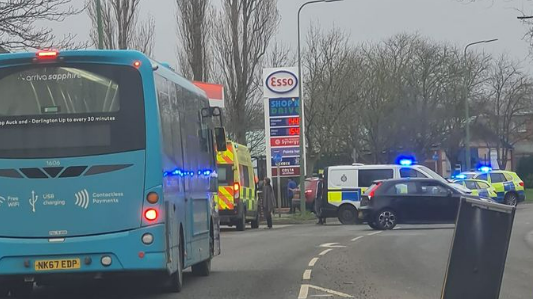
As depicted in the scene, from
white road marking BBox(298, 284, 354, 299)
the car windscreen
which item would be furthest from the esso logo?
the car windscreen

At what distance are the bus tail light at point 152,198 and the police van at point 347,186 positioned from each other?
21594mm

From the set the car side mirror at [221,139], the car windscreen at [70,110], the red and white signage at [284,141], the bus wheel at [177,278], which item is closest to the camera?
the car windscreen at [70,110]

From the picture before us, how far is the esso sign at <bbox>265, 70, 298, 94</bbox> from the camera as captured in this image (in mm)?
36406

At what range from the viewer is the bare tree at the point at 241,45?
45750mm

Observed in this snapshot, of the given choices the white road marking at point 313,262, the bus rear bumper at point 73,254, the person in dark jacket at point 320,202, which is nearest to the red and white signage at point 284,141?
the person in dark jacket at point 320,202

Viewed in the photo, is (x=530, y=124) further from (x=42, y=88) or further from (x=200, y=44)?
(x=42, y=88)

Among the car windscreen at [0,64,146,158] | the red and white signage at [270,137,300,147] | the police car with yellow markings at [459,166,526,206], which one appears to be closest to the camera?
the car windscreen at [0,64,146,158]

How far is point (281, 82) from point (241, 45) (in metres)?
9.89

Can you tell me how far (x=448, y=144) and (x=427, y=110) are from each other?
14.7 ft

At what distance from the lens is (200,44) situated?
45.6 metres

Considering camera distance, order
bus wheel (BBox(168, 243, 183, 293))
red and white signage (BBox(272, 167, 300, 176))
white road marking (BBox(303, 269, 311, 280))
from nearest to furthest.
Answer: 1. bus wheel (BBox(168, 243, 183, 293))
2. white road marking (BBox(303, 269, 311, 280))
3. red and white signage (BBox(272, 167, 300, 176))

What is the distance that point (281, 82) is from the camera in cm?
3650

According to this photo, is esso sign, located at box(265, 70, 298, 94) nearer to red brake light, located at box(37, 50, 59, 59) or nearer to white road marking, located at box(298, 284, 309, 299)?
white road marking, located at box(298, 284, 309, 299)

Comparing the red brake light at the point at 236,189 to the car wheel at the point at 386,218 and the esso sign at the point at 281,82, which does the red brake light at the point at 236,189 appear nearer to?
the car wheel at the point at 386,218
